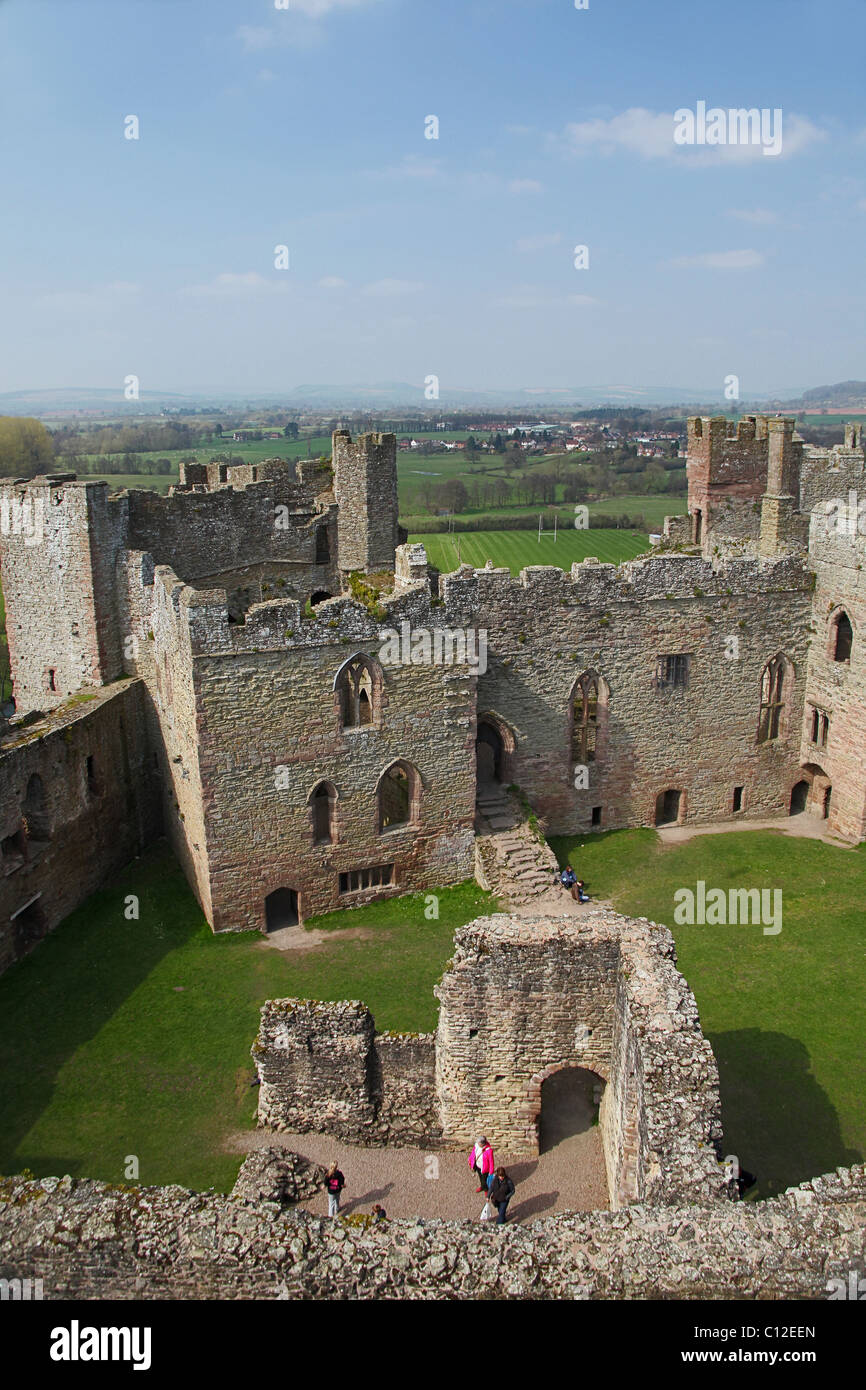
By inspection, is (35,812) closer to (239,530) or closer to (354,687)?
(354,687)

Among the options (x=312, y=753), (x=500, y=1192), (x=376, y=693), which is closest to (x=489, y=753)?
(x=376, y=693)

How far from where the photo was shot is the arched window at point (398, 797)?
22109 mm

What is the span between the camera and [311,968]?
2016 centimetres

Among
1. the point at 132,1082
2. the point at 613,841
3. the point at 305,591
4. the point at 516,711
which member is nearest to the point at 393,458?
the point at 305,591

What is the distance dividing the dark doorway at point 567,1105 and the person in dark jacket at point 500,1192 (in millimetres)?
1551

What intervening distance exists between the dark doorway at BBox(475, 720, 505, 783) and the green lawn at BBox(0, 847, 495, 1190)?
3688mm

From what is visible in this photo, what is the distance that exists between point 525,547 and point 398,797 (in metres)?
61.3

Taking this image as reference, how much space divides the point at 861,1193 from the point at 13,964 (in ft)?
51.4

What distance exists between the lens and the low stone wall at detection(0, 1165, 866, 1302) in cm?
944

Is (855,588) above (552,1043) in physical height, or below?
above

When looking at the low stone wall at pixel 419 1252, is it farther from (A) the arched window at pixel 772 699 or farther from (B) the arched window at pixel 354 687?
(A) the arched window at pixel 772 699

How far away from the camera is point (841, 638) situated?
2533 centimetres
